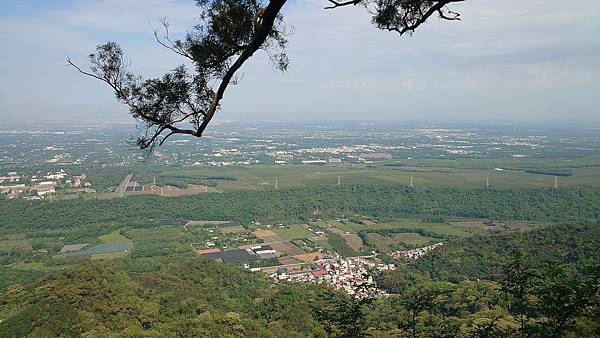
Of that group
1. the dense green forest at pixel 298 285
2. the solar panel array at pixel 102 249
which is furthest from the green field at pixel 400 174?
the solar panel array at pixel 102 249

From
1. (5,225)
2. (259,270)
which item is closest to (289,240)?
(259,270)

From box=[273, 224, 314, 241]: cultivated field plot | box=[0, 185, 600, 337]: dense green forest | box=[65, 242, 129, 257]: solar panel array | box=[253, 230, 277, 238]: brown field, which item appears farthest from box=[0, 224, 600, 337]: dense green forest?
box=[253, 230, 277, 238]: brown field

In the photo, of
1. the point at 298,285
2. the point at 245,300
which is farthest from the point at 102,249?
the point at 298,285

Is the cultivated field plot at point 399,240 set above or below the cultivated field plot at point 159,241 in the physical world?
below

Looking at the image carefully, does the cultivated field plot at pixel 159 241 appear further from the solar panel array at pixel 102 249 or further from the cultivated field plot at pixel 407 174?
the cultivated field plot at pixel 407 174

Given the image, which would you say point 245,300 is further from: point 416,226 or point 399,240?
point 416,226

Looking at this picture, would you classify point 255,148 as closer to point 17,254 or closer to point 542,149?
point 542,149
